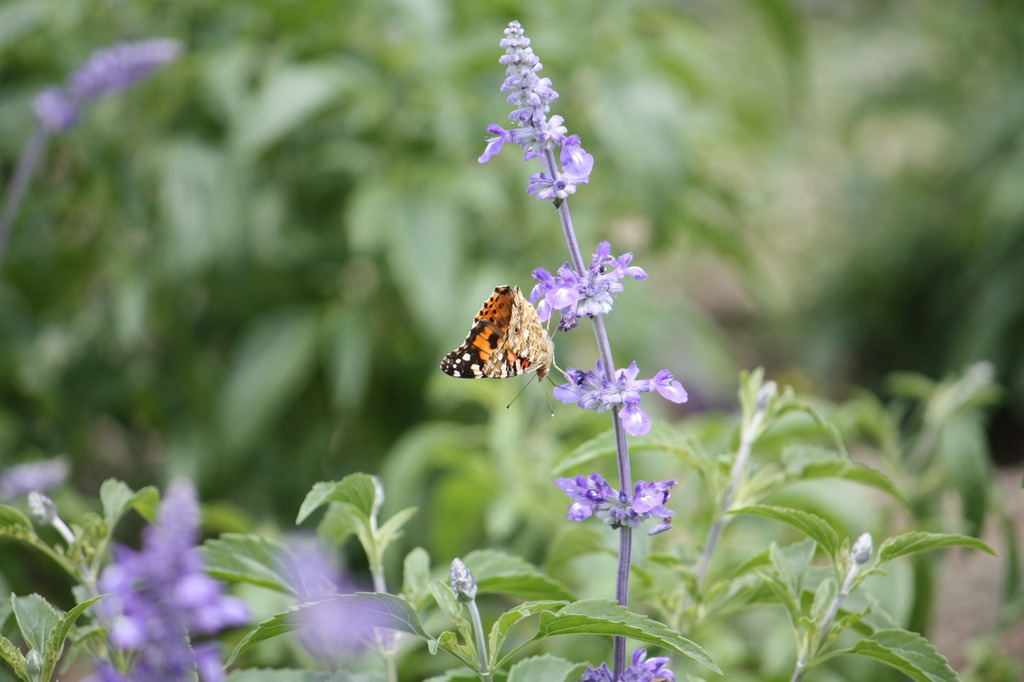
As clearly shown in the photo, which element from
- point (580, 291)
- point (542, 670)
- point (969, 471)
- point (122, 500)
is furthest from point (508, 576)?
point (969, 471)

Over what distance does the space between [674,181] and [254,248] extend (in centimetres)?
120

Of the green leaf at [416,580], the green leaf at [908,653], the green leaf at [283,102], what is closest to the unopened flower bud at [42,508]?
the green leaf at [416,580]

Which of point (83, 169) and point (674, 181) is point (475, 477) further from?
point (83, 169)

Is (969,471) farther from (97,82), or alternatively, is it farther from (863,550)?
(97,82)

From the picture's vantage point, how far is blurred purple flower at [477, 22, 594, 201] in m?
0.79

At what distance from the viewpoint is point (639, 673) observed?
0.87 m

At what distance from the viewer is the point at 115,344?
9.17 ft

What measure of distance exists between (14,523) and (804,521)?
0.82 metres

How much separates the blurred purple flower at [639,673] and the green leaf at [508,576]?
15 cm

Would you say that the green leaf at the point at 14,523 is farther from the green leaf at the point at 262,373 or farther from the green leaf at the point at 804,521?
the green leaf at the point at 262,373

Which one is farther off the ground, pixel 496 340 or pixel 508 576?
pixel 496 340

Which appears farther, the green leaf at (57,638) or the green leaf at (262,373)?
the green leaf at (262,373)

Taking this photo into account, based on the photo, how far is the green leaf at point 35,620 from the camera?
0.92 metres

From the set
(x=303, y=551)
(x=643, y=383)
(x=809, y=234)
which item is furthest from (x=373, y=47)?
(x=809, y=234)
